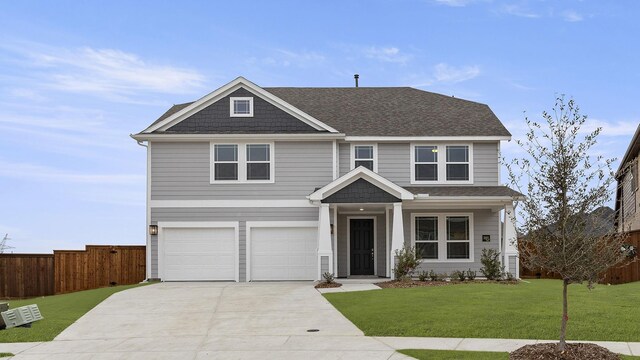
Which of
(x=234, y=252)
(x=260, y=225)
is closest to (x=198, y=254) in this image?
(x=234, y=252)

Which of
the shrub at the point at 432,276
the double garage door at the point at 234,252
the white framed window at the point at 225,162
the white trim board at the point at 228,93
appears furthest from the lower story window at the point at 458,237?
the white framed window at the point at 225,162

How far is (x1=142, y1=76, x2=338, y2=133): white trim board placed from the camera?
25.3 metres

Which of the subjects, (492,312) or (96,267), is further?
(96,267)

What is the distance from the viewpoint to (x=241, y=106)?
1011 inches

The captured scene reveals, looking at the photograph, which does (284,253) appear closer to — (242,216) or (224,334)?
(242,216)

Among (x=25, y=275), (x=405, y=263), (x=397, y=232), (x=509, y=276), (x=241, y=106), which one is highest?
(x=241, y=106)

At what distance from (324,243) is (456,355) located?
1243cm

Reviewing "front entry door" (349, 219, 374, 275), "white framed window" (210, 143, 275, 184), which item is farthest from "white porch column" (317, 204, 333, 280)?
"white framed window" (210, 143, 275, 184)

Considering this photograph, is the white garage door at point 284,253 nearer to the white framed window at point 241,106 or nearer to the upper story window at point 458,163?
the white framed window at point 241,106

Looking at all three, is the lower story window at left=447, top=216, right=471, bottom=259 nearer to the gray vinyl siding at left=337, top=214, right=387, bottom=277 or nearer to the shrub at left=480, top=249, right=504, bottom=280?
the shrub at left=480, top=249, right=504, bottom=280

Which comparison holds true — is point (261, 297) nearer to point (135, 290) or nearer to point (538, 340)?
point (135, 290)

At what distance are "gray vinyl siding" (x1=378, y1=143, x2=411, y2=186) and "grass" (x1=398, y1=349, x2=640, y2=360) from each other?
1456 centimetres

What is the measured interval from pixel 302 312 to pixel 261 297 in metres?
3.02

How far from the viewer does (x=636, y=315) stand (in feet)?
47.3
